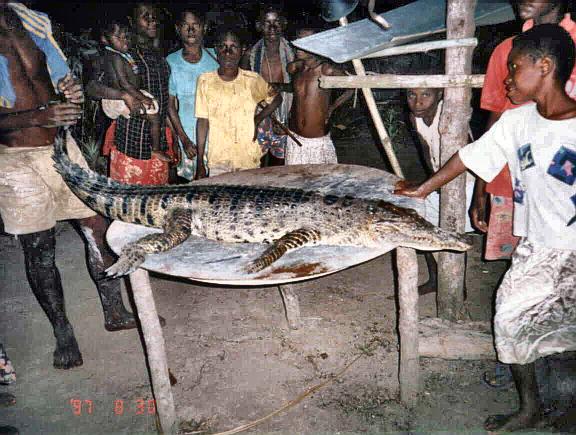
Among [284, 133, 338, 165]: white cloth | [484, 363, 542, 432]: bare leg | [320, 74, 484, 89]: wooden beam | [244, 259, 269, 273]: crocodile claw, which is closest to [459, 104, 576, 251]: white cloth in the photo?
[320, 74, 484, 89]: wooden beam

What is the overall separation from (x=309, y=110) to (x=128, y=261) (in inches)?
106

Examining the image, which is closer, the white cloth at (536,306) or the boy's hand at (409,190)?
the white cloth at (536,306)

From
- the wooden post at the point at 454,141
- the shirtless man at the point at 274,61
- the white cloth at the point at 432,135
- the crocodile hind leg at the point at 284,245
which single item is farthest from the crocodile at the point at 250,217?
the shirtless man at the point at 274,61

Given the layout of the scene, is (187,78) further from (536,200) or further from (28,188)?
(536,200)

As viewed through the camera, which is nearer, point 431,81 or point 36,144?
point 431,81

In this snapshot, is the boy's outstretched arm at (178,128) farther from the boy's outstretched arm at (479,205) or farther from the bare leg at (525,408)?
the bare leg at (525,408)

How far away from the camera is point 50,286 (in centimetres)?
306

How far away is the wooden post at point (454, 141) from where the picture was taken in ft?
8.80

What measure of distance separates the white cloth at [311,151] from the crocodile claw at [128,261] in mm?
2399

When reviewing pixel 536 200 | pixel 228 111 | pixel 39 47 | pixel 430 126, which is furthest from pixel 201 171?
pixel 536 200

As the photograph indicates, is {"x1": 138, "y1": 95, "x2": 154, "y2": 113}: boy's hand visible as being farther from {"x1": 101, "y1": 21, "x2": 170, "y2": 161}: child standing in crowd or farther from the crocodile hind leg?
the crocodile hind leg

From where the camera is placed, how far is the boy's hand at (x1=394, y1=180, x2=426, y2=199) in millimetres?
2561

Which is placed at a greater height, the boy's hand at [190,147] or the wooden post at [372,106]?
the wooden post at [372,106]

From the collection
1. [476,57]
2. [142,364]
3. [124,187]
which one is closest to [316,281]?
[142,364]
